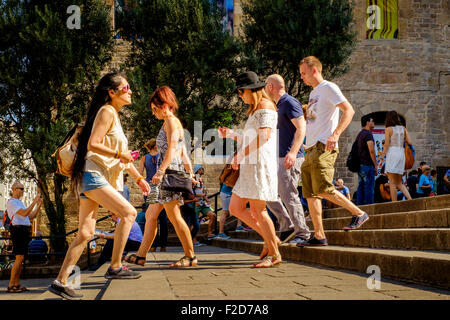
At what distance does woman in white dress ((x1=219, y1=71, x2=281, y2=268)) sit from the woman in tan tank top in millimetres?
1172

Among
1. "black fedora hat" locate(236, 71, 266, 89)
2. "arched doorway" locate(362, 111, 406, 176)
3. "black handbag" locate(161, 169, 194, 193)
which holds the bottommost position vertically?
"black handbag" locate(161, 169, 194, 193)

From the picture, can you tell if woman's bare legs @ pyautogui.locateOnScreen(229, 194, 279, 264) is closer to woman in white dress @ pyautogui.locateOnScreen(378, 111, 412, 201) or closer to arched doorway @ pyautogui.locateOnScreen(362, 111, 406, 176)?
woman in white dress @ pyautogui.locateOnScreen(378, 111, 412, 201)

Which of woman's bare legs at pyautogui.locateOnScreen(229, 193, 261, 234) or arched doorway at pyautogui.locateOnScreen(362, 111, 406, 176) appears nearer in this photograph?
woman's bare legs at pyautogui.locateOnScreen(229, 193, 261, 234)

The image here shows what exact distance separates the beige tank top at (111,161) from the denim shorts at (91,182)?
4cm

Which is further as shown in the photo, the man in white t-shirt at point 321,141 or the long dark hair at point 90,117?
the man in white t-shirt at point 321,141

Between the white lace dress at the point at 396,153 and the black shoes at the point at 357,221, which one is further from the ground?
the white lace dress at the point at 396,153

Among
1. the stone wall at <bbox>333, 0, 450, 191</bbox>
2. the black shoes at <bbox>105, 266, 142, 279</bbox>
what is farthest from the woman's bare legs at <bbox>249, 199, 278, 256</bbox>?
the stone wall at <bbox>333, 0, 450, 191</bbox>

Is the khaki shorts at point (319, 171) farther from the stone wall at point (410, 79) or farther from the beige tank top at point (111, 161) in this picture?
the stone wall at point (410, 79)

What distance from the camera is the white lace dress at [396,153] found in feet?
26.4

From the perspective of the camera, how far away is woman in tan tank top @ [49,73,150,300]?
3584 millimetres

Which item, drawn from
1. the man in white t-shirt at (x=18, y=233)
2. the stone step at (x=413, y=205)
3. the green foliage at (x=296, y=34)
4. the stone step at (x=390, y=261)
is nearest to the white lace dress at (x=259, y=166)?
the stone step at (x=390, y=261)

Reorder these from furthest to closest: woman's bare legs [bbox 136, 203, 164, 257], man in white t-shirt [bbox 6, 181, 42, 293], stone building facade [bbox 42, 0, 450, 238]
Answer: stone building facade [bbox 42, 0, 450, 238], man in white t-shirt [bbox 6, 181, 42, 293], woman's bare legs [bbox 136, 203, 164, 257]
